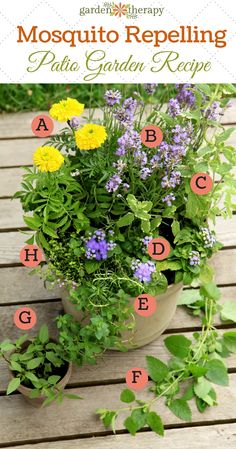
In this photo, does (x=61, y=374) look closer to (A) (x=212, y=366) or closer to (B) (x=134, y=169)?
(A) (x=212, y=366)

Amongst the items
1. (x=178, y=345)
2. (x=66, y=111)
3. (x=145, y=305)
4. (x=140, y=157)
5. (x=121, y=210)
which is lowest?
(x=178, y=345)

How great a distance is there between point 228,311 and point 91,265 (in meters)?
0.50

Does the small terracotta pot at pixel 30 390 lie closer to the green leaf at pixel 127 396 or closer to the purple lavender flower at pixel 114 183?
the green leaf at pixel 127 396

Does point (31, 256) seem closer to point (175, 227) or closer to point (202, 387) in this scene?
point (175, 227)

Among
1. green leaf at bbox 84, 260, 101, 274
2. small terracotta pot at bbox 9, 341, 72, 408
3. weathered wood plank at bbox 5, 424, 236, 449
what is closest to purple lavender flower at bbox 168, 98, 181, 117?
green leaf at bbox 84, 260, 101, 274

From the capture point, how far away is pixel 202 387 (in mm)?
Answer: 1681

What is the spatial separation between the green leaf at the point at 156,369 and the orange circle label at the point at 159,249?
0.97 ft

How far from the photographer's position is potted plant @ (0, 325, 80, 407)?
156cm

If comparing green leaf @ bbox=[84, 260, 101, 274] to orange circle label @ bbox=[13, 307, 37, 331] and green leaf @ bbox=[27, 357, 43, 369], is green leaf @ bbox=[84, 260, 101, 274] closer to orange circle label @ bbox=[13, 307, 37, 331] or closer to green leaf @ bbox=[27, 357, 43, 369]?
green leaf @ bbox=[27, 357, 43, 369]

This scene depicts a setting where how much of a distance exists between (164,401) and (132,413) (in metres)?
0.11

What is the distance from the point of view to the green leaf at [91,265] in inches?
59.6
